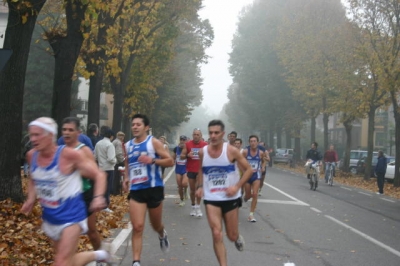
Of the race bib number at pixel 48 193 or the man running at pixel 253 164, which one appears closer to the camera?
the race bib number at pixel 48 193

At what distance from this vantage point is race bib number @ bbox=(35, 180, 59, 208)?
595 cm

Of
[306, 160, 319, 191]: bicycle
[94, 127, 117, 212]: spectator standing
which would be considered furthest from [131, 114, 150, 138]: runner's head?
[306, 160, 319, 191]: bicycle

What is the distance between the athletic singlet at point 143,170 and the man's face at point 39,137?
299 cm

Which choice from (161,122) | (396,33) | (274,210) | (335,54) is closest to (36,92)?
(161,122)

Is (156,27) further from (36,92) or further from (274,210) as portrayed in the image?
(36,92)

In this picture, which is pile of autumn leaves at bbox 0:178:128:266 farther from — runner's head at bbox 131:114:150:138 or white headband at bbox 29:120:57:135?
white headband at bbox 29:120:57:135

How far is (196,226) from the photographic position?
43.0 ft

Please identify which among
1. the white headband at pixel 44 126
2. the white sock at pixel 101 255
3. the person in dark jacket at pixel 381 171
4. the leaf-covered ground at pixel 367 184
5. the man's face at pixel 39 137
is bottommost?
the leaf-covered ground at pixel 367 184

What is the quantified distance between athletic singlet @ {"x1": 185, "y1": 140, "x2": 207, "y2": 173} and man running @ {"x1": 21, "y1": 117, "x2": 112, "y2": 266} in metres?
8.65

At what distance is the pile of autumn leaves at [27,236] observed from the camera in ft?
28.5

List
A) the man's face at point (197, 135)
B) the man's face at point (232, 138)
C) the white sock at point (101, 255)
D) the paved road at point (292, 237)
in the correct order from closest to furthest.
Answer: the white sock at point (101, 255)
the paved road at point (292, 237)
the man's face at point (197, 135)
the man's face at point (232, 138)

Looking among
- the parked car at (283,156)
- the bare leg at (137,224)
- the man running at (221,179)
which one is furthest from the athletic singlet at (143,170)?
the parked car at (283,156)

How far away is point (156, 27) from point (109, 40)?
699cm

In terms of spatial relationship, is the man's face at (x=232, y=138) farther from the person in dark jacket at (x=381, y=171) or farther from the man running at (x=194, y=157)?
the person in dark jacket at (x=381, y=171)
